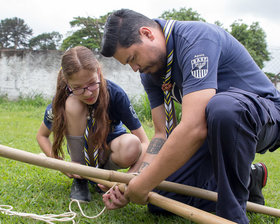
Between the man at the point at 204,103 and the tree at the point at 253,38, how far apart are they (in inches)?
366

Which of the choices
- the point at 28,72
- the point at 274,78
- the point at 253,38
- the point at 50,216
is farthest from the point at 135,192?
the point at 253,38

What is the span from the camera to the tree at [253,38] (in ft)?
35.1

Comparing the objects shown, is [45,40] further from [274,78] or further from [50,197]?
[50,197]

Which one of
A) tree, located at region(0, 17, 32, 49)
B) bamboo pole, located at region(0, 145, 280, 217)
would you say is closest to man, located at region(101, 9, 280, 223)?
bamboo pole, located at region(0, 145, 280, 217)

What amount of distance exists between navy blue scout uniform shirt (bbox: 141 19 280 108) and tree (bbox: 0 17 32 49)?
23.6 m

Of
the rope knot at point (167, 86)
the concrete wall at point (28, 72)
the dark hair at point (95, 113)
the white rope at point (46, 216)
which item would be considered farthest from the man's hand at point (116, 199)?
the concrete wall at point (28, 72)

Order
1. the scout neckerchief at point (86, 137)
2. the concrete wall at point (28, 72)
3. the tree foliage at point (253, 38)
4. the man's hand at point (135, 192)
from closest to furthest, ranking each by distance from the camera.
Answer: the man's hand at point (135, 192) → the scout neckerchief at point (86, 137) → the concrete wall at point (28, 72) → the tree foliage at point (253, 38)

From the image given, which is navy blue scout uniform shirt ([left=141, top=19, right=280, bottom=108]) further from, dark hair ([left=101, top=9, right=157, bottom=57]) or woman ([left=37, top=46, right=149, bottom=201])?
woman ([left=37, top=46, right=149, bottom=201])

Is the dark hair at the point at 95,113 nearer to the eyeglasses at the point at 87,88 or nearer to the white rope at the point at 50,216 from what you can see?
the eyeglasses at the point at 87,88

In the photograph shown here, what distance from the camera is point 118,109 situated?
2.32 metres

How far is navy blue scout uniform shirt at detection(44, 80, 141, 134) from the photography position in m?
2.29

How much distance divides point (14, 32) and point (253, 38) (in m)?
18.7

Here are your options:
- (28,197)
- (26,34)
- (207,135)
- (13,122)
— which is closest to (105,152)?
(28,197)

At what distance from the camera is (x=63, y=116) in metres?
2.15
